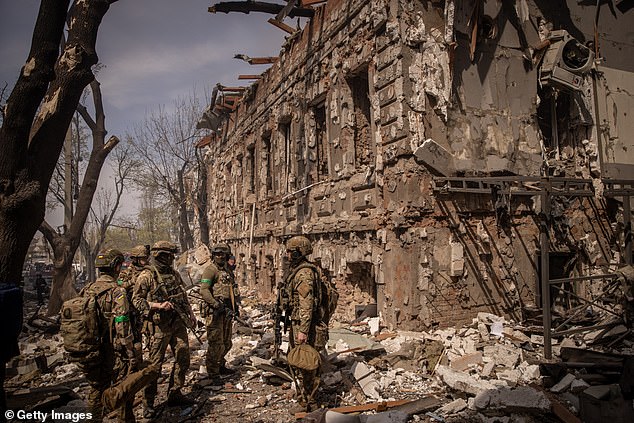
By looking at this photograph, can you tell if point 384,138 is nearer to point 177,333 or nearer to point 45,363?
point 177,333

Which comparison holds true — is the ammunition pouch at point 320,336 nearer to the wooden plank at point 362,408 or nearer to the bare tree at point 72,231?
the wooden plank at point 362,408

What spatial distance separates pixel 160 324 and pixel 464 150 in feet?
18.0

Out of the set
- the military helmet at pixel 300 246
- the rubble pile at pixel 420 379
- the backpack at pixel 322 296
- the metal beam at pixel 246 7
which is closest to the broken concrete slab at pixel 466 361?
the rubble pile at pixel 420 379

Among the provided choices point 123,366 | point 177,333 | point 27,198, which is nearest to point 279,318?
point 177,333

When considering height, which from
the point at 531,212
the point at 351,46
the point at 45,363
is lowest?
the point at 45,363

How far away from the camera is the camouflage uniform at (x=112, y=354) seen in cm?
424

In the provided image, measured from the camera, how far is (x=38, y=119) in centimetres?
468

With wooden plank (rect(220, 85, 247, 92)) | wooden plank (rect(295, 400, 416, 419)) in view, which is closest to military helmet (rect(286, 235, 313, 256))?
wooden plank (rect(295, 400, 416, 419))

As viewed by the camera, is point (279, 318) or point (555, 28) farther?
point (555, 28)

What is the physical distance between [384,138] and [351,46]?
7.54ft

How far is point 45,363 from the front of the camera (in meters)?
7.05

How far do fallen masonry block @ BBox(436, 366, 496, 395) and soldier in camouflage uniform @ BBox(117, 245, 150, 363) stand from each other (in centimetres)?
360

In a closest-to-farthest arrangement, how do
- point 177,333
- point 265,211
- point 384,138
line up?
point 177,333, point 384,138, point 265,211

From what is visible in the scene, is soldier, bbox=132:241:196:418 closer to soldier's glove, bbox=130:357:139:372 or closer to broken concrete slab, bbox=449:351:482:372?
soldier's glove, bbox=130:357:139:372
